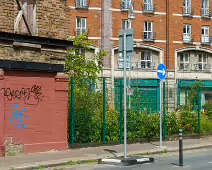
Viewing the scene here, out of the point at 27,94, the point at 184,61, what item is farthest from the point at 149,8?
the point at 27,94

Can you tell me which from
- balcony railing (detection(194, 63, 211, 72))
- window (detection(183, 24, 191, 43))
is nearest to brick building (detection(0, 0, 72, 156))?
window (detection(183, 24, 191, 43))

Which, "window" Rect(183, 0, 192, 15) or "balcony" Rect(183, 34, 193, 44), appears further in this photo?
"window" Rect(183, 0, 192, 15)

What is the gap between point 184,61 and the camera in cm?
4878

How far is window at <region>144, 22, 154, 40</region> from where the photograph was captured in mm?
46656

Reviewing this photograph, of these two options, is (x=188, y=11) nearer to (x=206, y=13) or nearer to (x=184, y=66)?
(x=206, y=13)

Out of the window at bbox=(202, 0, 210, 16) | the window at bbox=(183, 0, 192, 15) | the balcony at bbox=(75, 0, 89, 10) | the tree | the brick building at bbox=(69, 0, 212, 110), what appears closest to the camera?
the tree

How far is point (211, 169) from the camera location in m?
11.9

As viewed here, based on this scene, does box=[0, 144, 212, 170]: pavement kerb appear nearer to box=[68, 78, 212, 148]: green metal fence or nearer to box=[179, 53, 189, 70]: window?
box=[68, 78, 212, 148]: green metal fence

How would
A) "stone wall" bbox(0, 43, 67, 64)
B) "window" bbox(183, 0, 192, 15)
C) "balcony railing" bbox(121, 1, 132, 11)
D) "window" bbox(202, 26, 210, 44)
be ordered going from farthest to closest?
"window" bbox(202, 26, 210, 44) < "window" bbox(183, 0, 192, 15) < "balcony railing" bbox(121, 1, 132, 11) < "stone wall" bbox(0, 43, 67, 64)

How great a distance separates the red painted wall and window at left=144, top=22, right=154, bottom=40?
1256 inches

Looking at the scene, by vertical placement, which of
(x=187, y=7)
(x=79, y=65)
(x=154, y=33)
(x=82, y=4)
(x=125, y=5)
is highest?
(x=187, y=7)

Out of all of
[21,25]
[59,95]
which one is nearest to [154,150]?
[59,95]

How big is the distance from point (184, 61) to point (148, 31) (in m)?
5.42

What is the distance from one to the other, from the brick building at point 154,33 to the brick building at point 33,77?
2737 centimetres
